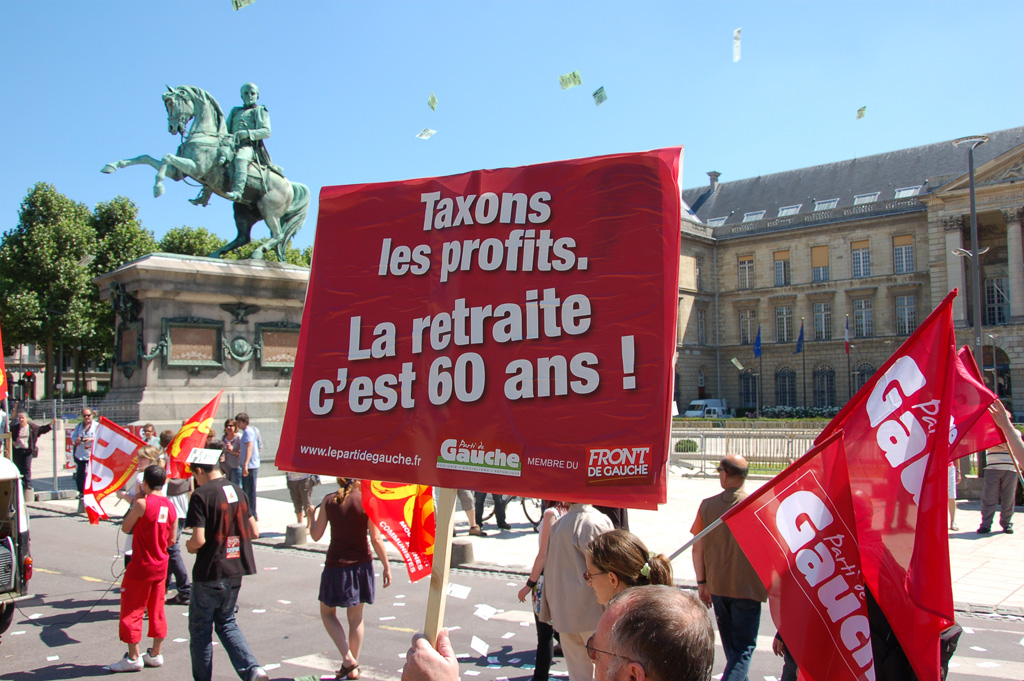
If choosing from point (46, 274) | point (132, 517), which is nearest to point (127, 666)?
point (132, 517)

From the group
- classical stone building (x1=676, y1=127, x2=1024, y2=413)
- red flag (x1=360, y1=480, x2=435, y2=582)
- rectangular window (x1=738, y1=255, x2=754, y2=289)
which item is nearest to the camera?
red flag (x1=360, y1=480, x2=435, y2=582)

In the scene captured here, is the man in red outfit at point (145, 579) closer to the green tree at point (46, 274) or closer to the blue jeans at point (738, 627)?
the blue jeans at point (738, 627)

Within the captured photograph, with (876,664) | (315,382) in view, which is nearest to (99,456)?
(315,382)

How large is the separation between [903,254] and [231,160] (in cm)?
5352

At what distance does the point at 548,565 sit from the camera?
4.93 metres

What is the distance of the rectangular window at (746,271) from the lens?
6612 centimetres

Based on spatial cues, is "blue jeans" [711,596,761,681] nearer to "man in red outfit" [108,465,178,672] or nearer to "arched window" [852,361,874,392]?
"man in red outfit" [108,465,178,672]

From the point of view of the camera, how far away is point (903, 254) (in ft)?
194

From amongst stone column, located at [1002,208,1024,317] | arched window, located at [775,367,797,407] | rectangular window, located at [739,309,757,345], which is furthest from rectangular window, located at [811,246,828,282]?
stone column, located at [1002,208,1024,317]

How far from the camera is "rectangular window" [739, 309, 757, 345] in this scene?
66125 mm

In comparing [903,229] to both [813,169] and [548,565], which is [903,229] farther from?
[548,565]

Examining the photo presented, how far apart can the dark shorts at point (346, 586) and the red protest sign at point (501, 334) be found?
2.81m

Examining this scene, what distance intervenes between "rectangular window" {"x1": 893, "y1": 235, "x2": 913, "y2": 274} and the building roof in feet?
7.78

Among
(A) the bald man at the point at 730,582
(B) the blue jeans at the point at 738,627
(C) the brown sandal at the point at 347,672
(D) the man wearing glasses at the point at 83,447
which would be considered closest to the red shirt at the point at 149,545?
(C) the brown sandal at the point at 347,672
